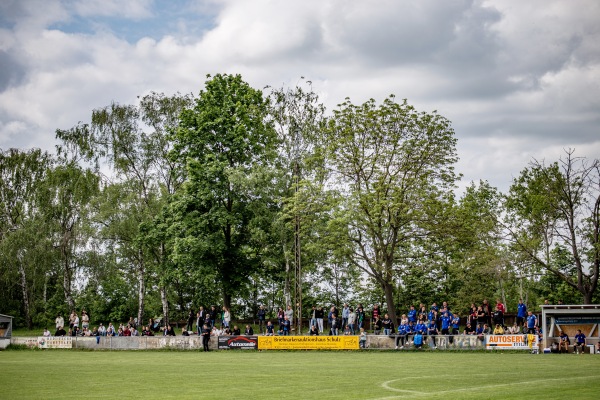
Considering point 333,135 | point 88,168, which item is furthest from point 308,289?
point 88,168

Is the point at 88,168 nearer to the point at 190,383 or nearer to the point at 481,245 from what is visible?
the point at 481,245

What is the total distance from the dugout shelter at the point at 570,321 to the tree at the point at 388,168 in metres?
15.4

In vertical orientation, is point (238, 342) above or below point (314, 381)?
below

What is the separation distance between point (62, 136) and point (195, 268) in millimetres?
21356

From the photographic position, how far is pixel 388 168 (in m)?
48.7

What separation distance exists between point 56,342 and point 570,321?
3172 centimetres

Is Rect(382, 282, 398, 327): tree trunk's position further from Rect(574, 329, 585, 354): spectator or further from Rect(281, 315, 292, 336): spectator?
Rect(574, 329, 585, 354): spectator

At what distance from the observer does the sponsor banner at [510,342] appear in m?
33.7

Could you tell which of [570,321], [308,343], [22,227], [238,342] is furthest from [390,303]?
[22,227]

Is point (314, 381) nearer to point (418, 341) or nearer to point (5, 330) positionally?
point (418, 341)

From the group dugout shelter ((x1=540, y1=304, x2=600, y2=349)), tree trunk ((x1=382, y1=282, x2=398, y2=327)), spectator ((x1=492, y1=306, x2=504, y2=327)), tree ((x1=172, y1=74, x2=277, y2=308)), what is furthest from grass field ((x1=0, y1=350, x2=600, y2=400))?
tree ((x1=172, y1=74, x2=277, y2=308))

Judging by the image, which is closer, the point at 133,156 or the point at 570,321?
the point at 570,321

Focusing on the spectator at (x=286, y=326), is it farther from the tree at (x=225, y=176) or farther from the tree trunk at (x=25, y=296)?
the tree trunk at (x=25, y=296)

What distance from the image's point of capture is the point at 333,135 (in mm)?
49062
